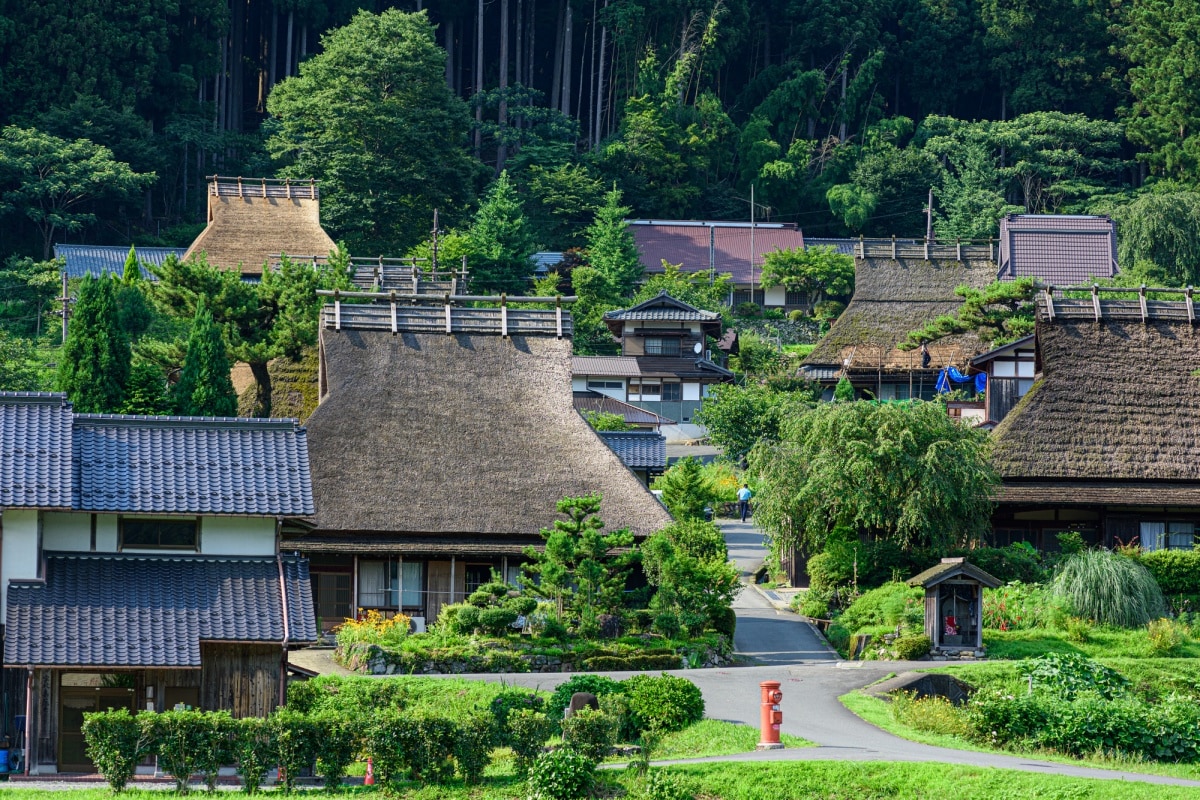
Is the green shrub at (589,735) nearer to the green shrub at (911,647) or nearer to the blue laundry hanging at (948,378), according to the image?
the green shrub at (911,647)

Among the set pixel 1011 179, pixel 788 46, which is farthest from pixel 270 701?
pixel 788 46

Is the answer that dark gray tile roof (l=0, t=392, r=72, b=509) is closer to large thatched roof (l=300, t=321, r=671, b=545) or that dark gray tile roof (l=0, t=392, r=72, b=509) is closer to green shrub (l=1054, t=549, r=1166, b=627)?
large thatched roof (l=300, t=321, r=671, b=545)

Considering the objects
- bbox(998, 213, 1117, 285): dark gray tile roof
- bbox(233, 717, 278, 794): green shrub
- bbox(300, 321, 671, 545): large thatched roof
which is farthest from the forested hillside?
bbox(233, 717, 278, 794): green shrub

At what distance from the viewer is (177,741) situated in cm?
2580

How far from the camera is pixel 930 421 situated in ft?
135

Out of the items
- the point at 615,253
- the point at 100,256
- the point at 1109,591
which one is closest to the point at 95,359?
the point at 1109,591

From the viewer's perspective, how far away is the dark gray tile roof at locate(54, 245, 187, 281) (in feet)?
222

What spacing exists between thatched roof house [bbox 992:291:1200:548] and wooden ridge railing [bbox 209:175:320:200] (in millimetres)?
29348

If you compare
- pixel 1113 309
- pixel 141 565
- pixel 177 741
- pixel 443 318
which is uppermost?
pixel 1113 309

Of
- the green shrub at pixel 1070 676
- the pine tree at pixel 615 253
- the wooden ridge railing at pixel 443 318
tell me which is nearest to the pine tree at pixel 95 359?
the wooden ridge railing at pixel 443 318

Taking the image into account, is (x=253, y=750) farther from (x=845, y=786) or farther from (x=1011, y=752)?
(x=1011, y=752)

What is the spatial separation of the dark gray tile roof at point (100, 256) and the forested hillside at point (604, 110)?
67.4 inches

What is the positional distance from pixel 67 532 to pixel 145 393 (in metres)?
13.2

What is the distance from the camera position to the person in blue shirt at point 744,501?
51.9 meters
